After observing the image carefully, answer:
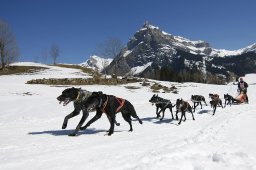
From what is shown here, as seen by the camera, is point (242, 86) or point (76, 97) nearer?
point (76, 97)

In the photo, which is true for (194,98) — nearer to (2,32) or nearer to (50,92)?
(50,92)

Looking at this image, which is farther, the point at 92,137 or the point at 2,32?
the point at 2,32

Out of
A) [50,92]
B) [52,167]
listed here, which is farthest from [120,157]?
[50,92]

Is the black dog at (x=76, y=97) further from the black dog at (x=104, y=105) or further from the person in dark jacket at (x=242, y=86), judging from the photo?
the person in dark jacket at (x=242, y=86)

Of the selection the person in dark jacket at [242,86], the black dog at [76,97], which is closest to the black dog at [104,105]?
the black dog at [76,97]

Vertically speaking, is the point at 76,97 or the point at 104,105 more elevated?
the point at 76,97

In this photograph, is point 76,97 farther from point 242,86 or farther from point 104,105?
point 242,86

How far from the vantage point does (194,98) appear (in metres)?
22.2

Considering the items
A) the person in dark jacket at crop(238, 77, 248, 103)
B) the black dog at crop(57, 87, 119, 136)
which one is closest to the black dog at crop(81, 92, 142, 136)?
the black dog at crop(57, 87, 119, 136)

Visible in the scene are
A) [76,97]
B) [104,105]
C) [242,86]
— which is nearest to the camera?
[76,97]

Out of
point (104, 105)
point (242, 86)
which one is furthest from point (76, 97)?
point (242, 86)

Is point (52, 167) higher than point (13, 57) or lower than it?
lower

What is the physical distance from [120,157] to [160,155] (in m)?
0.86

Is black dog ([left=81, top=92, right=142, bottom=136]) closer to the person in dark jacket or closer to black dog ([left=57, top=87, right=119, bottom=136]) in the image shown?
black dog ([left=57, top=87, right=119, bottom=136])
